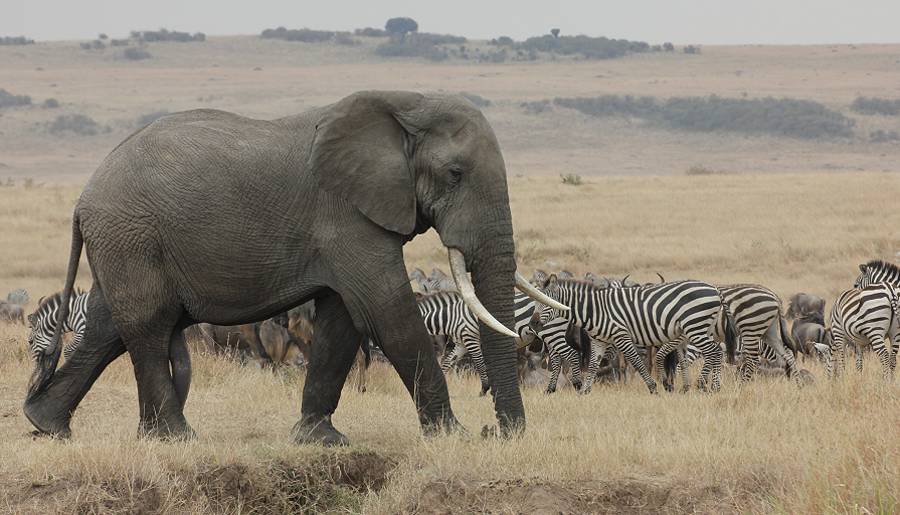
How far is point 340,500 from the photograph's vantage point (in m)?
8.76

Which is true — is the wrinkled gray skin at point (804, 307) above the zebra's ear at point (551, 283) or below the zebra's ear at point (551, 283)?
below

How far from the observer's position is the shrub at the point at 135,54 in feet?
392

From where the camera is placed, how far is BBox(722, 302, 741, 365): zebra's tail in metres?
13.9

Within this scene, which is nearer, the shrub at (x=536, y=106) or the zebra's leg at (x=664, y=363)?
the zebra's leg at (x=664, y=363)

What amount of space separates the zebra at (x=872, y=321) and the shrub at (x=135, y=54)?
111 m

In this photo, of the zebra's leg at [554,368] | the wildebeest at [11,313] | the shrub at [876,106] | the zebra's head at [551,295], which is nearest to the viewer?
the zebra's leg at [554,368]

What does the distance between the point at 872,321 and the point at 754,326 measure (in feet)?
3.65

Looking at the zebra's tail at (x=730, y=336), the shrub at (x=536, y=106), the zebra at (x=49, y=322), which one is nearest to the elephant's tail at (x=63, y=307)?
the zebra at (x=49, y=322)

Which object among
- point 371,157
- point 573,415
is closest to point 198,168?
point 371,157

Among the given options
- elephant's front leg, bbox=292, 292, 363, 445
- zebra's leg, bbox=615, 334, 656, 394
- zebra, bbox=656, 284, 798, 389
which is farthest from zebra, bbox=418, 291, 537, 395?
elephant's front leg, bbox=292, 292, 363, 445

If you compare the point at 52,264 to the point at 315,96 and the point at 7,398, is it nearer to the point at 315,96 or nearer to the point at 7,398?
the point at 7,398

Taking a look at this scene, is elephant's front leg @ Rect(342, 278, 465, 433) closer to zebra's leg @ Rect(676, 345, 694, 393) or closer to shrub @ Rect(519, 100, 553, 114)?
zebra's leg @ Rect(676, 345, 694, 393)

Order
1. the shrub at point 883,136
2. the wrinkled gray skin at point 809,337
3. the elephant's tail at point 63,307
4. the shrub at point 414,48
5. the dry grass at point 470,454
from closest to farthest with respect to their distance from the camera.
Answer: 1. the dry grass at point 470,454
2. the elephant's tail at point 63,307
3. the wrinkled gray skin at point 809,337
4. the shrub at point 883,136
5. the shrub at point 414,48

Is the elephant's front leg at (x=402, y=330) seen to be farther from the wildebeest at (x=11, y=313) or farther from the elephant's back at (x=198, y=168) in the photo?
the wildebeest at (x=11, y=313)
